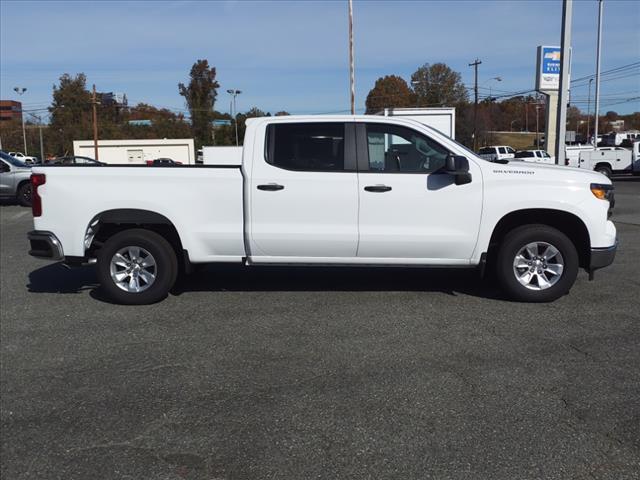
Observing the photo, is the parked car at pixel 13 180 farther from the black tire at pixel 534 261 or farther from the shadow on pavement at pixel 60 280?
the black tire at pixel 534 261

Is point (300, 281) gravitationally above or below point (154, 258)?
below

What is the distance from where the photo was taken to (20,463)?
340cm

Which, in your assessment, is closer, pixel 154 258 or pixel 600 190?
pixel 600 190

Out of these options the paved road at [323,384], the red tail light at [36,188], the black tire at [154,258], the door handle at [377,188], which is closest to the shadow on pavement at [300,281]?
the paved road at [323,384]

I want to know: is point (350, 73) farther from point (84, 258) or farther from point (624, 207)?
point (84, 258)

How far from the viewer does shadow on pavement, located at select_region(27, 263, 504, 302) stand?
7219 millimetres

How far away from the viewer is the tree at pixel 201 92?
6894 cm

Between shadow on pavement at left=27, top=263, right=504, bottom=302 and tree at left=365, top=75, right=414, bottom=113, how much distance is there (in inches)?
3294

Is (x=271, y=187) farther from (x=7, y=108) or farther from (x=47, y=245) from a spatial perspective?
(x=7, y=108)

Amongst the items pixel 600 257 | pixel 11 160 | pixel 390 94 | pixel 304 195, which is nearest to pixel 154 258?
pixel 304 195

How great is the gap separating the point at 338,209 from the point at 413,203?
0.77 m

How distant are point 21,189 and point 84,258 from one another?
13.7m

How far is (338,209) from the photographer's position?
250 inches

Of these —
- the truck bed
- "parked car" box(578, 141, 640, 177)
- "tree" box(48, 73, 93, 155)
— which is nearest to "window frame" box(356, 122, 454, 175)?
the truck bed
